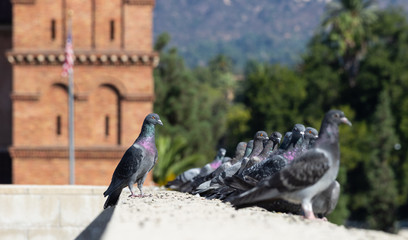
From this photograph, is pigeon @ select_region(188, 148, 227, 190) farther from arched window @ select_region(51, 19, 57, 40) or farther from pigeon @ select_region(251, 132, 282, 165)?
arched window @ select_region(51, 19, 57, 40)

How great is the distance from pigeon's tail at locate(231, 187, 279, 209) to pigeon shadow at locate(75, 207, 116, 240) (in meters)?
2.56

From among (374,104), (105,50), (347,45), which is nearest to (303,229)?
(105,50)

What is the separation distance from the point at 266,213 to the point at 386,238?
231 centimetres

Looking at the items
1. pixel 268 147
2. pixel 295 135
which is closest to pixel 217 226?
pixel 295 135

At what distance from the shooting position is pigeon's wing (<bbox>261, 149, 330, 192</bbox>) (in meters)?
10.5

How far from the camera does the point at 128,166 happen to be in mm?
14094

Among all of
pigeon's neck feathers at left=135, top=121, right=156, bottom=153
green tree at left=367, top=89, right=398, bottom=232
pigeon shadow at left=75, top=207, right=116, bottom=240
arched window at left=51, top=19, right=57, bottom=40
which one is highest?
arched window at left=51, top=19, right=57, bottom=40

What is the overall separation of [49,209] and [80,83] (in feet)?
61.6

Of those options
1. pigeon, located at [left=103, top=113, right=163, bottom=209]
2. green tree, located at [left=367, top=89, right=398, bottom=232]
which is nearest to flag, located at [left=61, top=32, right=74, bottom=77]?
pigeon, located at [left=103, top=113, right=163, bottom=209]

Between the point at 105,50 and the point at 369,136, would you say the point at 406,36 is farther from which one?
the point at 105,50

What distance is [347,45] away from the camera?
73875mm

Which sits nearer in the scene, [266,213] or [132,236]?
[132,236]

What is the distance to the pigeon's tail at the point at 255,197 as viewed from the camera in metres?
10.8

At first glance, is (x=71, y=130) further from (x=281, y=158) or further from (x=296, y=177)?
(x=296, y=177)
